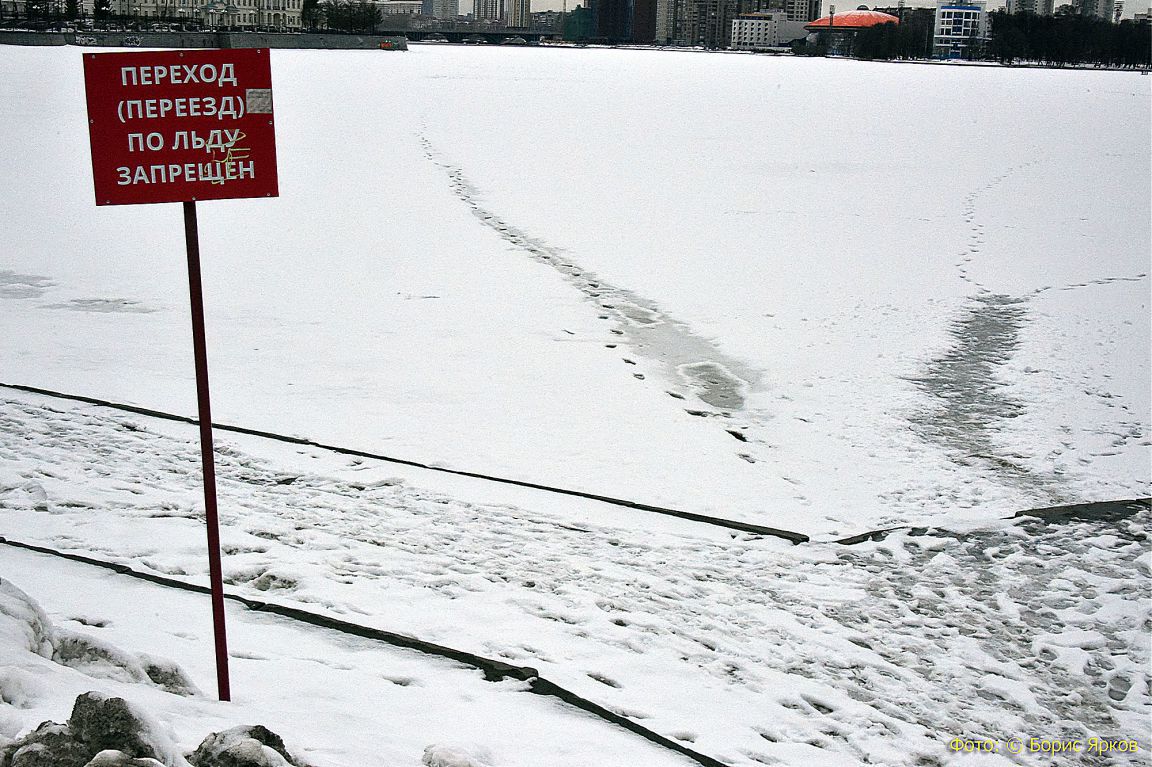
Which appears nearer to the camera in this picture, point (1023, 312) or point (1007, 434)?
point (1007, 434)

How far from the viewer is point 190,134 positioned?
3.13m

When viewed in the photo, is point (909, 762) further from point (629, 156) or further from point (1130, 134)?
point (1130, 134)

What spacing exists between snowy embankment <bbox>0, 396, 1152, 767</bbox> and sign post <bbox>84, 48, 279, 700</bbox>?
0.62m

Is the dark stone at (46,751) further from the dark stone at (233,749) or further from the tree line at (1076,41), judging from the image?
the tree line at (1076,41)

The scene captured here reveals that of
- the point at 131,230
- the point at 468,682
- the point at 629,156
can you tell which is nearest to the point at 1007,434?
the point at 468,682

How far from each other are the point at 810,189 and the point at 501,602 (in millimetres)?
13603

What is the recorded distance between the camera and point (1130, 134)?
88.6 feet

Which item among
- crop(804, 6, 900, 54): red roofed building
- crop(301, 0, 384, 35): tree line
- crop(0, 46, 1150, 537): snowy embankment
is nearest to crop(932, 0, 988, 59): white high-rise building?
crop(804, 6, 900, 54): red roofed building

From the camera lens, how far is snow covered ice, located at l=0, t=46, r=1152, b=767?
358cm

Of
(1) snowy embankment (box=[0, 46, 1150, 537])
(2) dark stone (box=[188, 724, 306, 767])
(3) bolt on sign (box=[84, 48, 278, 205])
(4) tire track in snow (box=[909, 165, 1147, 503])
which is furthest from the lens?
(1) snowy embankment (box=[0, 46, 1150, 537])

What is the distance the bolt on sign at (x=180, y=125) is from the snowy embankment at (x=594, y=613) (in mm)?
1433
